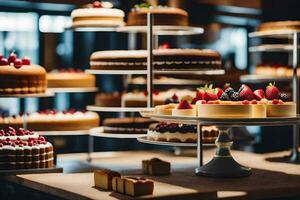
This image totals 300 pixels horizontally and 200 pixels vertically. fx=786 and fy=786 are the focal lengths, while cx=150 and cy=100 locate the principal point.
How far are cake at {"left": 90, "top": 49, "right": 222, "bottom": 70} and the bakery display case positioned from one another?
10 mm

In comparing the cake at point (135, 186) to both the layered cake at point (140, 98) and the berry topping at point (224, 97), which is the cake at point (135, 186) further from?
the layered cake at point (140, 98)

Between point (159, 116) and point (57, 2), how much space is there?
392 cm

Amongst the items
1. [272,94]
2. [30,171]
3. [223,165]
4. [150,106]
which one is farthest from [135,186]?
[150,106]

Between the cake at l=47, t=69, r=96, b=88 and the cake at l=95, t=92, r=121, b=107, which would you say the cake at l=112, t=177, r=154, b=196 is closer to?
the cake at l=95, t=92, r=121, b=107

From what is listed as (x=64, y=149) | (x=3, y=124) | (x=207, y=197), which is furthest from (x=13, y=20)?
(x=207, y=197)

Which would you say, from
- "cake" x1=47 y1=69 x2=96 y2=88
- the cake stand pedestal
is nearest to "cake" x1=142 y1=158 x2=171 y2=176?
the cake stand pedestal

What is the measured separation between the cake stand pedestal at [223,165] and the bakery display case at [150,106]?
0.03ft

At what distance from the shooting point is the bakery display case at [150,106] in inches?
226

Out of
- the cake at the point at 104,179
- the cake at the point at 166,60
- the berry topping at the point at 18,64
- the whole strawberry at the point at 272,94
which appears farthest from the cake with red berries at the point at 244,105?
the berry topping at the point at 18,64

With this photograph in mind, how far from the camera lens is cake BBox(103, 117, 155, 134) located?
25.9ft

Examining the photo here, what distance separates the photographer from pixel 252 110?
579 centimetres

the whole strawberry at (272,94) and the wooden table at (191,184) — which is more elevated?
the whole strawberry at (272,94)

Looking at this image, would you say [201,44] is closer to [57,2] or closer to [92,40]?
[92,40]

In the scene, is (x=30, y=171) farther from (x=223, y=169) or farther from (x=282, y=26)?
(x=282, y=26)
